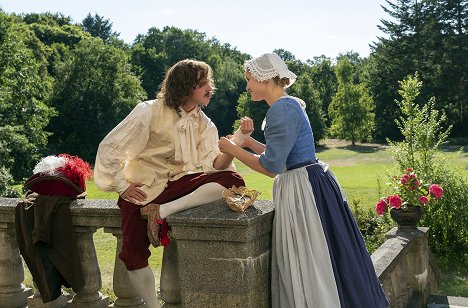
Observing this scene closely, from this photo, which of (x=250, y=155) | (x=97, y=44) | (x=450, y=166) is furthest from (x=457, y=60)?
(x=250, y=155)

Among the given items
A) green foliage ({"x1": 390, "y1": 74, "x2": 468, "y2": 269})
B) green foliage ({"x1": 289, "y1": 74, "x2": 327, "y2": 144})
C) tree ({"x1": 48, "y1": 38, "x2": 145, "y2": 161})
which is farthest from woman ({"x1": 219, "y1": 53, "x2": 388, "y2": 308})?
green foliage ({"x1": 289, "y1": 74, "x2": 327, "y2": 144})

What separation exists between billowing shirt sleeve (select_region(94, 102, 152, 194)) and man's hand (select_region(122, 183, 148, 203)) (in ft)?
0.08

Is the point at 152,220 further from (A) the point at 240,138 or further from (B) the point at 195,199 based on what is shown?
(A) the point at 240,138

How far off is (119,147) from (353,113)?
45865mm

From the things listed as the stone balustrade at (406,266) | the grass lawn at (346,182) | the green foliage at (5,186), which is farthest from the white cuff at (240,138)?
the green foliage at (5,186)

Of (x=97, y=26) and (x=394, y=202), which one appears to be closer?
(x=394, y=202)

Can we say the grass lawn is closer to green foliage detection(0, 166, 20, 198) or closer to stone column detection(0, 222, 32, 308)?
stone column detection(0, 222, 32, 308)

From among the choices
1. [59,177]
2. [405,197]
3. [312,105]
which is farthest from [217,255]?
[312,105]

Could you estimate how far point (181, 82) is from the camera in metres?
3.46

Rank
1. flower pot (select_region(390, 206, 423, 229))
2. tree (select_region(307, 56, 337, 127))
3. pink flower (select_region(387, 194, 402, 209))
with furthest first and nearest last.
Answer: tree (select_region(307, 56, 337, 127)) < pink flower (select_region(387, 194, 402, 209)) < flower pot (select_region(390, 206, 423, 229))

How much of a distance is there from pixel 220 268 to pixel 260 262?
0.85 feet

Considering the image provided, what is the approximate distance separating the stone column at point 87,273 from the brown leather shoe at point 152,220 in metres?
0.53

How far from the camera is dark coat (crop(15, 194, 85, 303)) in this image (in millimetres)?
3441

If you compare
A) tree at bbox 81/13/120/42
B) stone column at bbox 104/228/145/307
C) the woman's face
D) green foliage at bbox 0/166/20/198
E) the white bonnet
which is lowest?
green foliage at bbox 0/166/20/198
